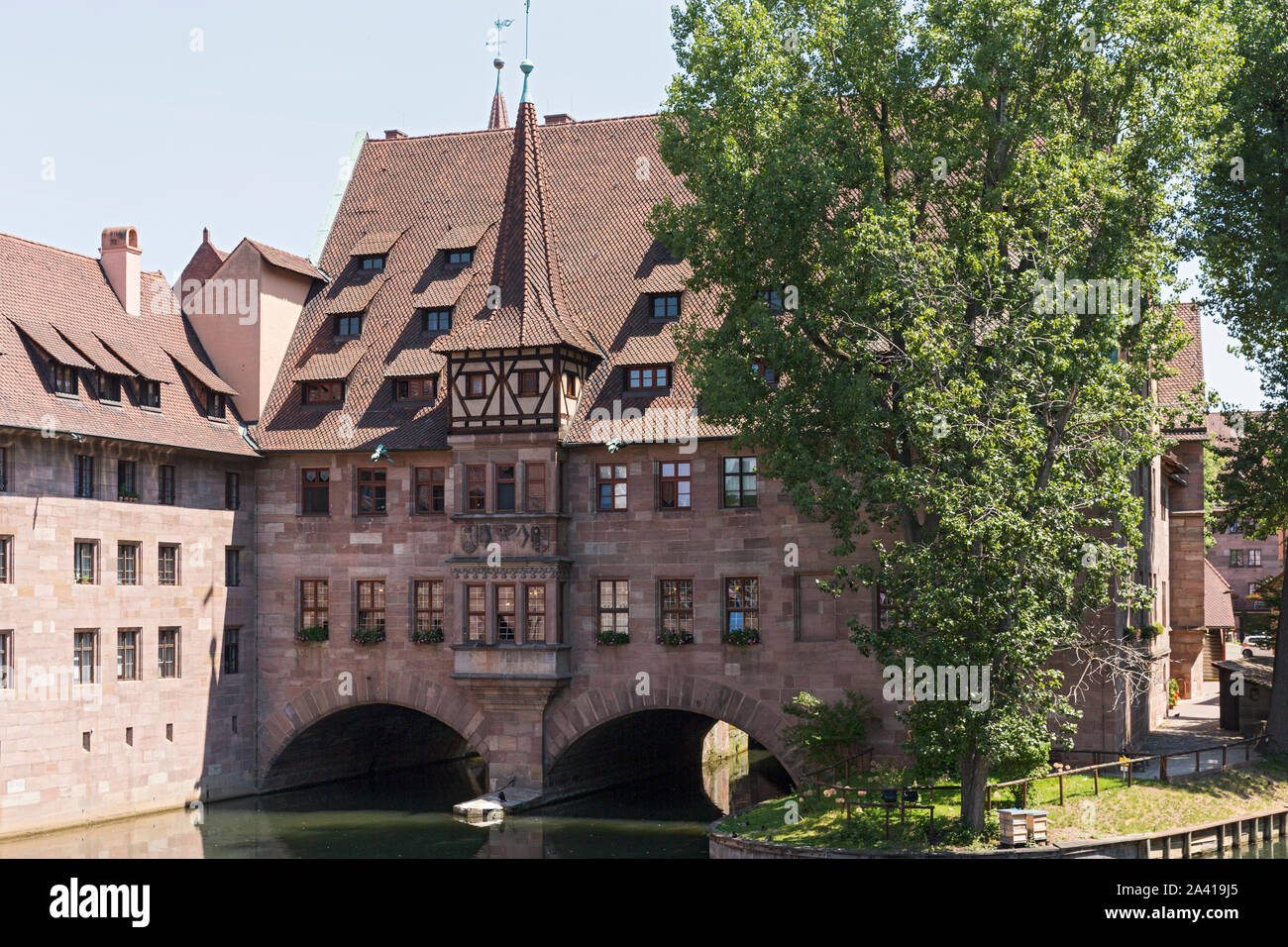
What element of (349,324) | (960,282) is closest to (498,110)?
(349,324)

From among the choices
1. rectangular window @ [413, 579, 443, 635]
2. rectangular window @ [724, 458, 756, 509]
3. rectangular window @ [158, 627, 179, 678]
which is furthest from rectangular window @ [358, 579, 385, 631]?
rectangular window @ [724, 458, 756, 509]

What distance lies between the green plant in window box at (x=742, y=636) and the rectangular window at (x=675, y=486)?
3.44 m

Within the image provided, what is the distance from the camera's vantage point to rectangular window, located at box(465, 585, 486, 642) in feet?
135

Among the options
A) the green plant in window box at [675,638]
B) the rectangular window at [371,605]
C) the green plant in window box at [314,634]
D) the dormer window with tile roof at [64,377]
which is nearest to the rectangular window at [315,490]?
the rectangular window at [371,605]

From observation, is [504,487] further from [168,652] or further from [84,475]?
[84,475]

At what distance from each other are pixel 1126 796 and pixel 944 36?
1632 cm

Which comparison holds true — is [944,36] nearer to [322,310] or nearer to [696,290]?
[696,290]

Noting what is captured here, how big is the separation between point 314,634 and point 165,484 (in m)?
5.78

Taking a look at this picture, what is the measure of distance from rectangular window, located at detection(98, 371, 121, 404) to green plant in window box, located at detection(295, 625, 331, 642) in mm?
8127

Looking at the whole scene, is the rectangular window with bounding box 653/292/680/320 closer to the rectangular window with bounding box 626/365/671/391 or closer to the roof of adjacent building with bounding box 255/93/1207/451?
the roof of adjacent building with bounding box 255/93/1207/451

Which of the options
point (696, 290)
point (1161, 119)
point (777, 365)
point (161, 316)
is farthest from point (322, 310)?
point (1161, 119)

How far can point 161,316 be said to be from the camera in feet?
146

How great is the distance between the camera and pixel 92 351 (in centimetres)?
3966

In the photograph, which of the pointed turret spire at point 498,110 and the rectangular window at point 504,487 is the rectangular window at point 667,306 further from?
the pointed turret spire at point 498,110
